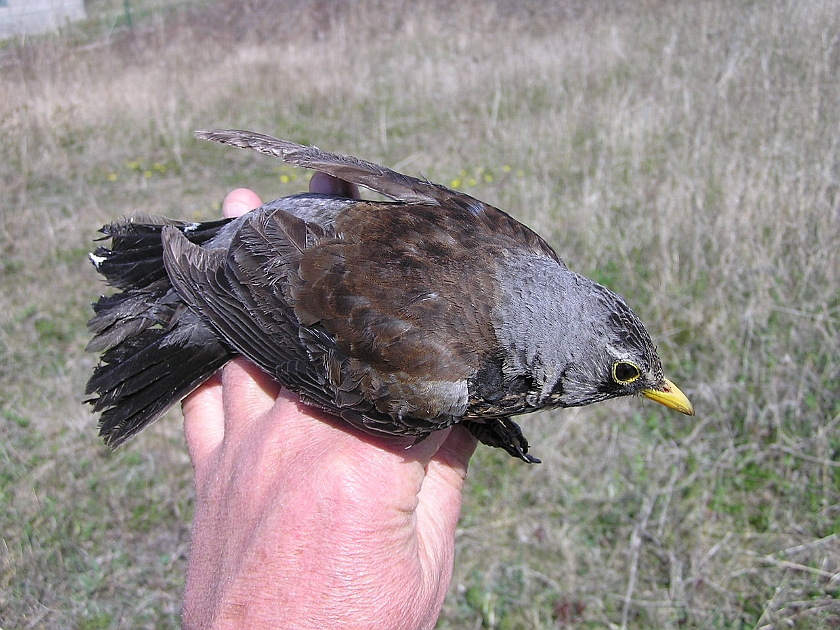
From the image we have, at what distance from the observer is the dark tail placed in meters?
2.96

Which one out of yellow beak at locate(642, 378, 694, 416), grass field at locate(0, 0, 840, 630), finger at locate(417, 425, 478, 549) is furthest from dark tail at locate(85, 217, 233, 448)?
yellow beak at locate(642, 378, 694, 416)

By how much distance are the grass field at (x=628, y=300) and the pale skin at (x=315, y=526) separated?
1486 mm

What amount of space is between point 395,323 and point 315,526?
880 millimetres

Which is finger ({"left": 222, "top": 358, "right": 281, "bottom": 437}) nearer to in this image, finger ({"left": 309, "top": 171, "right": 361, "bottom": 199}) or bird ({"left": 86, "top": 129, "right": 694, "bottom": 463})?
bird ({"left": 86, "top": 129, "right": 694, "bottom": 463})

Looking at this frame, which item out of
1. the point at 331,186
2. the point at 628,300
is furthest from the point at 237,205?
the point at 628,300

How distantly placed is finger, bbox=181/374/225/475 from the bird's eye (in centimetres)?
156

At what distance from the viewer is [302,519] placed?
1952 mm

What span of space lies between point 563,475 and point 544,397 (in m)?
1.64

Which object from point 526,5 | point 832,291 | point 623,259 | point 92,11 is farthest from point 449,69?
point 92,11

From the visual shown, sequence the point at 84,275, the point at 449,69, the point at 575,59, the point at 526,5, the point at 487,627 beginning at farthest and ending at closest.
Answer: the point at 526,5 < the point at 449,69 < the point at 575,59 < the point at 84,275 < the point at 487,627

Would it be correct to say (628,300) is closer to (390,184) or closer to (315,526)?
(390,184)

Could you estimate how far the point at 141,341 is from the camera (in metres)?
3.07

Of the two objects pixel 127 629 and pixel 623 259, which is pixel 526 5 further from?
pixel 127 629

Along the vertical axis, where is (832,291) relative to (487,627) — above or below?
above
